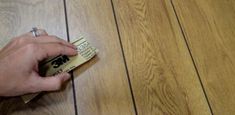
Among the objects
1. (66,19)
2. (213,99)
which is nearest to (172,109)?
(213,99)

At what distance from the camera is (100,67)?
2.28 ft

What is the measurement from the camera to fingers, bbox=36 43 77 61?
24.8 inches

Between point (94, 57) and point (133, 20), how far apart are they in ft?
0.49

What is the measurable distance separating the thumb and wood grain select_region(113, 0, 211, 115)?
0.52 ft

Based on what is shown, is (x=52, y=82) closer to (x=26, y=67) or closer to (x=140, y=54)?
(x=26, y=67)

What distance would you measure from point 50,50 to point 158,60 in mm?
253

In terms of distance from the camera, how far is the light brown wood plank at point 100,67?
65cm

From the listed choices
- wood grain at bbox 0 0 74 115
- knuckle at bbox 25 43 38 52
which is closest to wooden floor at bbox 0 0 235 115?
wood grain at bbox 0 0 74 115

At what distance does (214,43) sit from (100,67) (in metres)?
0.29

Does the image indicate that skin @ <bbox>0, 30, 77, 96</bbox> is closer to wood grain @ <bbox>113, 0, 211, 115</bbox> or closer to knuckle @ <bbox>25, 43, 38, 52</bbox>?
knuckle @ <bbox>25, 43, 38, 52</bbox>

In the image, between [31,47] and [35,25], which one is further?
[35,25]

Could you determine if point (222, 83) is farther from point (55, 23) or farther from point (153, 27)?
point (55, 23)

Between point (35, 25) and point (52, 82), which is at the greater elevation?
point (35, 25)

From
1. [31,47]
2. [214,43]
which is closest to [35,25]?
[31,47]
